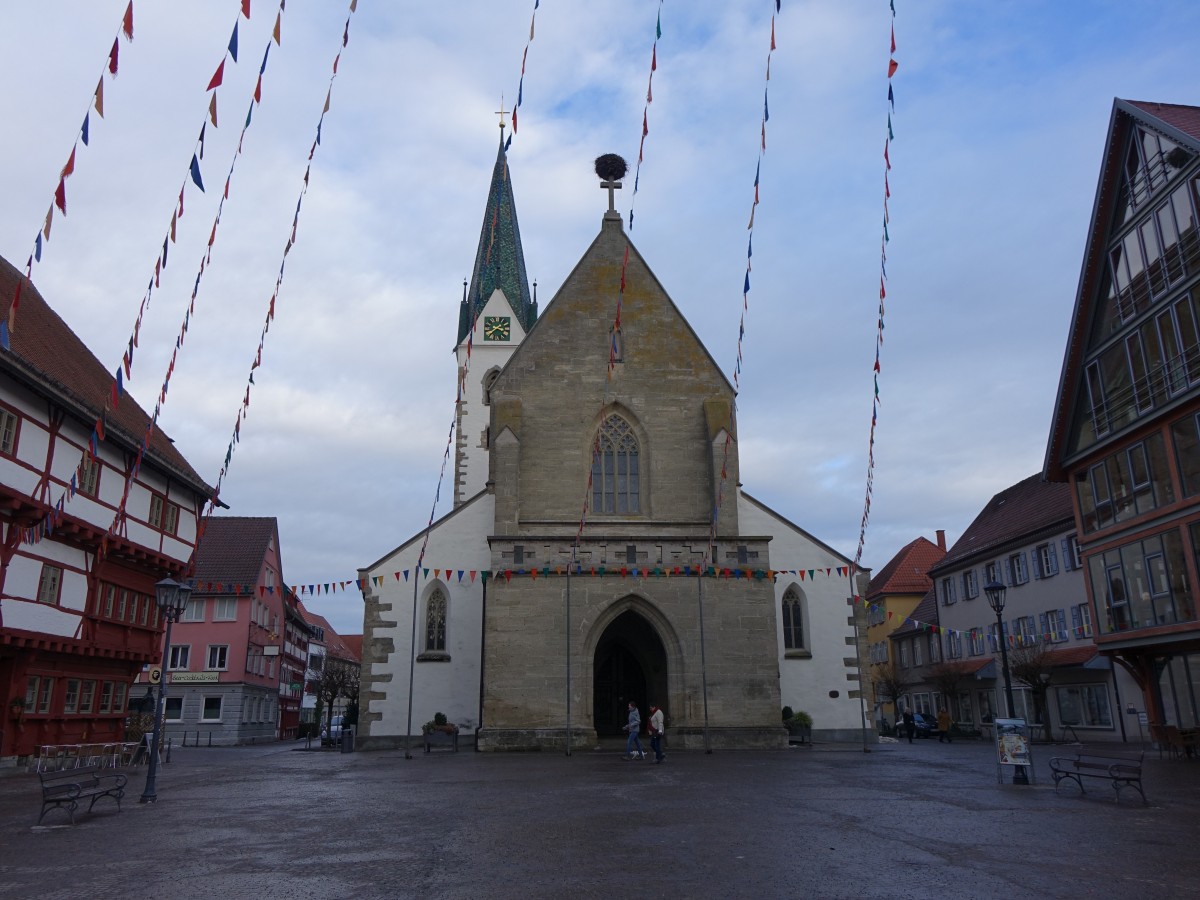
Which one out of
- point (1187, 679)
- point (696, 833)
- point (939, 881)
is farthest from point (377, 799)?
point (1187, 679)

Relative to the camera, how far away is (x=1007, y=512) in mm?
38500

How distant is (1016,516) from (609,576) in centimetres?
1995

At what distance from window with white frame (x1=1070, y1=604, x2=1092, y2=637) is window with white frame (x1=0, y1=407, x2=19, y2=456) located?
102ft

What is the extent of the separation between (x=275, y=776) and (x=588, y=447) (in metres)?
12.9

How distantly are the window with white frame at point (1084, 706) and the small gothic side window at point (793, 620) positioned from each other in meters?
10.7

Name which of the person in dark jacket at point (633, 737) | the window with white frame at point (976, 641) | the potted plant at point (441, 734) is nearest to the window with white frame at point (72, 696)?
the potted plant at point (441, 734)

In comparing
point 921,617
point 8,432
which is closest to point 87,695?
point 8,432

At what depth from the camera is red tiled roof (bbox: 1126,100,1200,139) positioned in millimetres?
21359

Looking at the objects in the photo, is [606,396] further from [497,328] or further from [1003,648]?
[497,328]

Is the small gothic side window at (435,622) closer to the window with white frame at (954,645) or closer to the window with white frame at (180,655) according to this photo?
the window with white frame at (180,655)

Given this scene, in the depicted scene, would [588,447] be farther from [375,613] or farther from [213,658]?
[213,658]

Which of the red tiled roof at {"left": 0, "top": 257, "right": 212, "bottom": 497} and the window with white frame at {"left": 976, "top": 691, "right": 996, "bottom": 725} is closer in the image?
the red tiled roof at {"left": 0, "top": 257, "right": 212, "bottom": 497}

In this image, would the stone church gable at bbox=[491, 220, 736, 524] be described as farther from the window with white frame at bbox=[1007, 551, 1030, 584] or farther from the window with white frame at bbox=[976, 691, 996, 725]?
the window with white frame at bbox=[976, 691, 996, 725]

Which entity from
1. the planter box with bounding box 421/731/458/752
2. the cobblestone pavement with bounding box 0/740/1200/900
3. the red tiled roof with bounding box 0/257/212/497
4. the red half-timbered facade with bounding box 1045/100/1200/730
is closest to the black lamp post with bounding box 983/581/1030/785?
the cobblestone pavement with bounding box 0/740/1200/900
